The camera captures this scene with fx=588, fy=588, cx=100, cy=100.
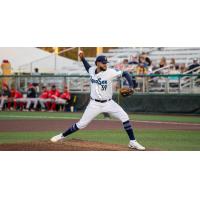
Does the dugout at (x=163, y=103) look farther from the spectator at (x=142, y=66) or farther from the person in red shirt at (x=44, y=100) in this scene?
the person in red shirt at (x=44, y=100)

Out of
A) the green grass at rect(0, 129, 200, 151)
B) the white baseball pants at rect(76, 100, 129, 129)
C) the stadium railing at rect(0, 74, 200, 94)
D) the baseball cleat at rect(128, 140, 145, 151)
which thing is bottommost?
the green grass at rect(0, 129, 200, 151)

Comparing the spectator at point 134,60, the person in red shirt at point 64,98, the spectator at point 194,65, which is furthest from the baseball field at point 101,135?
the spectator at point 134,60

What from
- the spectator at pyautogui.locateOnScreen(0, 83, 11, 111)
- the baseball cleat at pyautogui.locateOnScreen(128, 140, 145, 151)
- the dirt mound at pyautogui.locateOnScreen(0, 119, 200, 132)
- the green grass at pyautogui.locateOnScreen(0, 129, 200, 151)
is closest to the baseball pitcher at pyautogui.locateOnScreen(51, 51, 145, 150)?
the baseball cleat at pyautogui.locateOnScreen(128, 140, 145, 151)

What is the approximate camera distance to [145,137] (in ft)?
40.2

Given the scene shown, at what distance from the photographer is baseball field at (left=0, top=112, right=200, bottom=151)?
10.4m

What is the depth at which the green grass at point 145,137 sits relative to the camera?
10.8 m

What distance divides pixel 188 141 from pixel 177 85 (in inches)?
340

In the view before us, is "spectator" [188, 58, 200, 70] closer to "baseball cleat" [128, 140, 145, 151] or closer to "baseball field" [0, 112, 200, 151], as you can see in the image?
"baseball field" [0, 112, 200, 151]

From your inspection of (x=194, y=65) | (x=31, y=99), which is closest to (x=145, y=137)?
(x=194, y=65)

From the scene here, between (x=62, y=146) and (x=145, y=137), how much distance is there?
251 cm

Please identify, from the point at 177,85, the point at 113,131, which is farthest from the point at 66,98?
the point at 113,131

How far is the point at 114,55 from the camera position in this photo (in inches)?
1034
